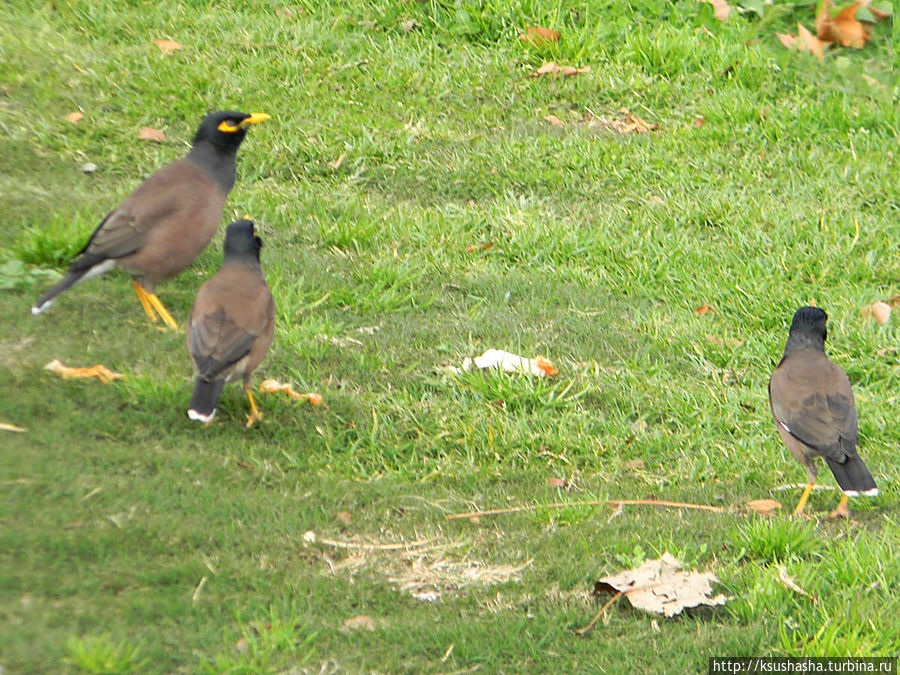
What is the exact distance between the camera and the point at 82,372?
4.68 metres

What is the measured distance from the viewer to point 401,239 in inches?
266

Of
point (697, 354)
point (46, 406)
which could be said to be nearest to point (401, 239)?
point (697, 354)

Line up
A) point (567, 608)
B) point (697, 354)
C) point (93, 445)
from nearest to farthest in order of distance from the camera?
point (567, 608) → point (93, 445) → point (697, 354)

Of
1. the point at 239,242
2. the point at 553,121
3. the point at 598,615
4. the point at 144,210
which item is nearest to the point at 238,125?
the point at 144,210

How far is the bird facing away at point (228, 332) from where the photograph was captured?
4.41 metres

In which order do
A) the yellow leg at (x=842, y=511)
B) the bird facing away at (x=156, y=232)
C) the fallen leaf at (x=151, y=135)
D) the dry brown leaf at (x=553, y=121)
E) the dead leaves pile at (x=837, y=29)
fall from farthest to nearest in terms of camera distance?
the dead leaves pile at (x=837, y=29), the dry brown leaf at (x=553, y=121), the fallen leaf at (x=151, y=135), the bird facing away at (x=156, y=232), the yellow leg at (x=842, y=511)

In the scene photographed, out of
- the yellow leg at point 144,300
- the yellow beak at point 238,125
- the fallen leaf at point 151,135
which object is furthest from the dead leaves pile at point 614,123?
the yellow leg at point 144,300

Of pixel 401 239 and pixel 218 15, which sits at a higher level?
pixel 218 15

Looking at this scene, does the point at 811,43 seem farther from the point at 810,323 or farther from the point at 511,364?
the point at 511,364

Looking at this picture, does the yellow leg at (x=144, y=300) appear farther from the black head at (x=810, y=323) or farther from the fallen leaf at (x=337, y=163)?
the black head at (x=810, y=323)

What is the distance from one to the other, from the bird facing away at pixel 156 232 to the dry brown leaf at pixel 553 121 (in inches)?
136

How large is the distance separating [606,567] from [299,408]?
1.66 meters

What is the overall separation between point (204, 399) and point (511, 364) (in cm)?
177

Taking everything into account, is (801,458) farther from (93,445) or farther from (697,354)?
(93,445)
